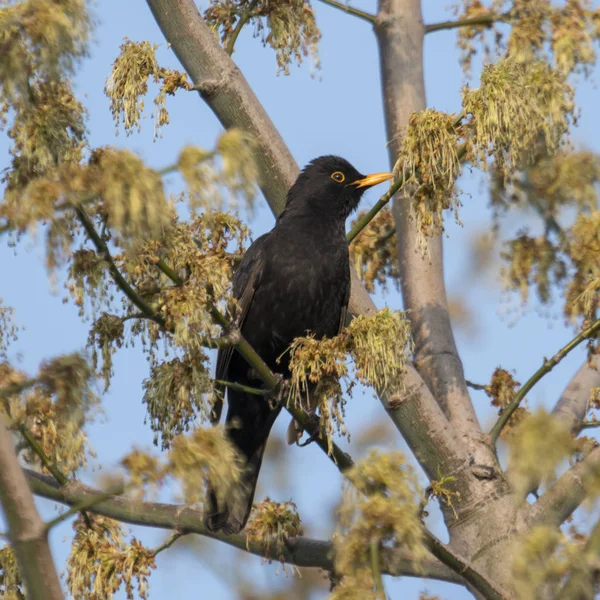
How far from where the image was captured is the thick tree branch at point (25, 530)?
128 inches

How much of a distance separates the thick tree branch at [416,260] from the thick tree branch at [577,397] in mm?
532

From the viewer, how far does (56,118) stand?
414 cm

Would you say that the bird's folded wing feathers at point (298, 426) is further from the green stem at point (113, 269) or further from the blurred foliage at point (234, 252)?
the green stem at point (113, 269)

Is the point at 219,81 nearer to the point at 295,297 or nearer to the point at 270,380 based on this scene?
the point at 295,297

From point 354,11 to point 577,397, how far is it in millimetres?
2983

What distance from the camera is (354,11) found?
303 inches

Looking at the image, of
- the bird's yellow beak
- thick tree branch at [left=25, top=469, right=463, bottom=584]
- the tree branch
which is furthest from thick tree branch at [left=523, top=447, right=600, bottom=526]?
the bird's yellow beak

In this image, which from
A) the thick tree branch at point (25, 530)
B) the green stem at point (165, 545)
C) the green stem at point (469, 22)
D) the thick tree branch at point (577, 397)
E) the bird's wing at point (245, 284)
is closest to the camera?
the thick tree branch at point (25, 530)

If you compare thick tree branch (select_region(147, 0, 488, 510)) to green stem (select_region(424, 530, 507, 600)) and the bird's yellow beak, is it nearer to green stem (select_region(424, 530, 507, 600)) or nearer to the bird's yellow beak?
the bird's yellow beak

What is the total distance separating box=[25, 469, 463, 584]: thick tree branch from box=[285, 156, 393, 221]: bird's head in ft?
8.32

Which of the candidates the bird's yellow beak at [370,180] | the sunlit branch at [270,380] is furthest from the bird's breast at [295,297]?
the sunlit branch at [270,380]

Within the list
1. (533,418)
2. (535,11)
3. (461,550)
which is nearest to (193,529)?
(461,550)

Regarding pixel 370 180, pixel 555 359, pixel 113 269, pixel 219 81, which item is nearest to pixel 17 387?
pixel 113 269

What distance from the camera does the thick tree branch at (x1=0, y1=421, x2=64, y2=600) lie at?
3.26 meters
